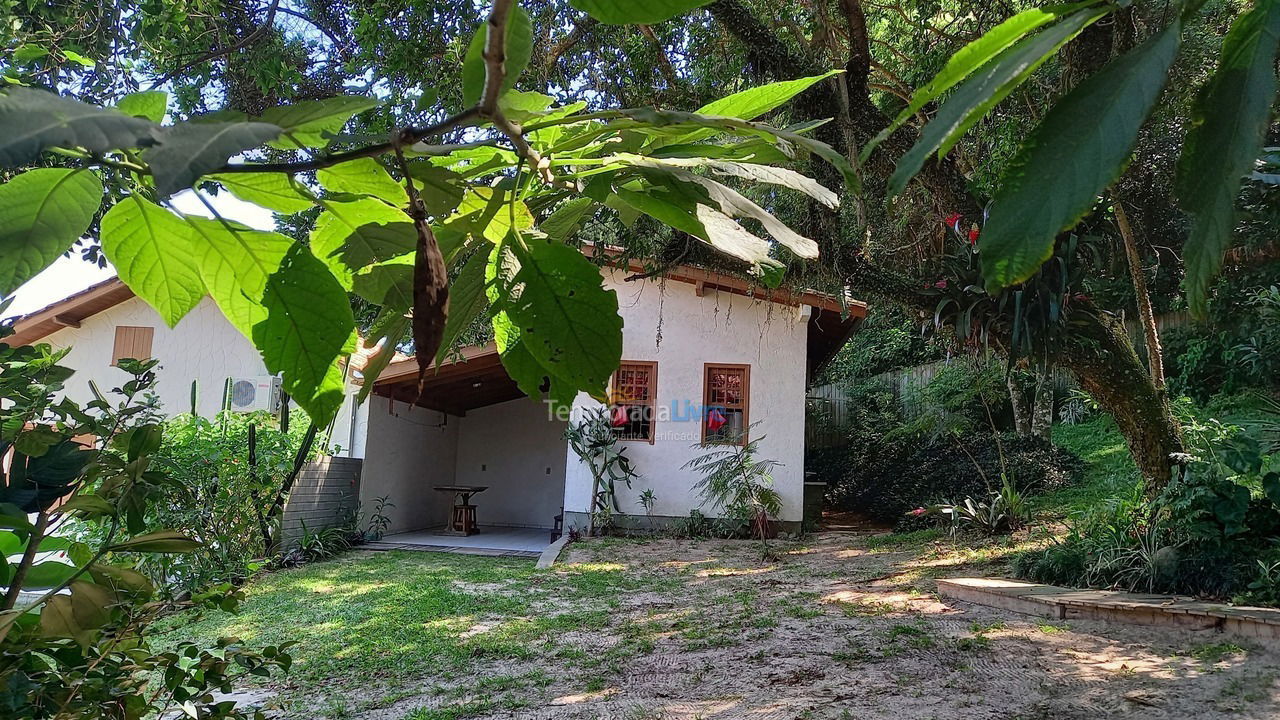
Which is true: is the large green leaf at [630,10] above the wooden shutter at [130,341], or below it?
below

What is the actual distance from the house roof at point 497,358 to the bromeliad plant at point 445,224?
714 centimetres

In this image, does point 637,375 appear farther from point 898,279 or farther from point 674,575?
point 898,279

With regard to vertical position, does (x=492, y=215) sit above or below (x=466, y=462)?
above

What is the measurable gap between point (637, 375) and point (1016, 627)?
679cm

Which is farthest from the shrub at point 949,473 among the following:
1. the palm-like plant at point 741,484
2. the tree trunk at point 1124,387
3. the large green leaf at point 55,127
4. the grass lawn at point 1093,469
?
the large green leaf at point 55,127

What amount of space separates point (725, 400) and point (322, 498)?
5.60 meters

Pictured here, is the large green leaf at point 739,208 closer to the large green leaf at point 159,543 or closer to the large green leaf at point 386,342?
the large green leaf at point 386,342

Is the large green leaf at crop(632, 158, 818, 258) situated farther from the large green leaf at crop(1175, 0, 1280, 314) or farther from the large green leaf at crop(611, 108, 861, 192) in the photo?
the large green leaf at crop(1175, 0, 1280, 314)

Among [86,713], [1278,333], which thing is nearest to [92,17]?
[86,713]

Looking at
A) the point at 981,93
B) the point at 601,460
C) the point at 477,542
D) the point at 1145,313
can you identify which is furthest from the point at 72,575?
the point at 477,542

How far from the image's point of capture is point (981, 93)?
280mm

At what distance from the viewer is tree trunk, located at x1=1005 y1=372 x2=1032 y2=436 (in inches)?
533

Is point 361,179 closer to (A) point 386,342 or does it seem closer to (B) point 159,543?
(A) point 386,342

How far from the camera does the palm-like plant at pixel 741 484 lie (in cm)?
991
